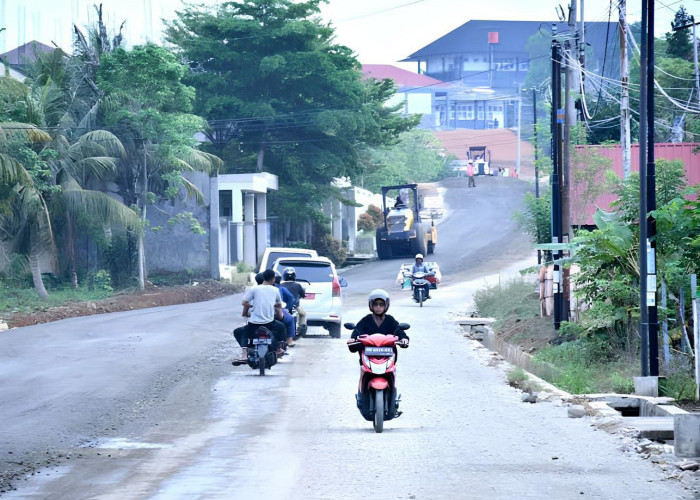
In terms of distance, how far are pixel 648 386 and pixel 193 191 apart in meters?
34.5

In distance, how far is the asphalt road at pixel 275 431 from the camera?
9680mm

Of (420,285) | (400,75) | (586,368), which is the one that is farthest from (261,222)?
(400,75)

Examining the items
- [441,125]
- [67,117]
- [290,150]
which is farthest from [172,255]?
[441,125]

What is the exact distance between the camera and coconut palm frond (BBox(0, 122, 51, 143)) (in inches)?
1428

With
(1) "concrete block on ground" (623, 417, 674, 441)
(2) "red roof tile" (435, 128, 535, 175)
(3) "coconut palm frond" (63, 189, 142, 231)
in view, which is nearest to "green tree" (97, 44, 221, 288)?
(3) "coconut palm frond" (63, 189, 142, 231)

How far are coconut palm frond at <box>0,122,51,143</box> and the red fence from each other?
19.0 m

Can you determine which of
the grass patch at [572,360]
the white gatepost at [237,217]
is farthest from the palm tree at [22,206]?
the white gatepost at [237,217]

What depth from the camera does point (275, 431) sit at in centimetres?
1322

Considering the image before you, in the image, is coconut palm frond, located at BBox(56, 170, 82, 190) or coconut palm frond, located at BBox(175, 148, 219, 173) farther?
coconut palm frond, located at BBox(175, 148, 219, 173)

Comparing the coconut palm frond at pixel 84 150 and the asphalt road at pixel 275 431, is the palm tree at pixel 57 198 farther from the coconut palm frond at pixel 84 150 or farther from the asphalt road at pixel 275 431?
the asphalt road at pixel 275 431

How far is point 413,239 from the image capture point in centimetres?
6638

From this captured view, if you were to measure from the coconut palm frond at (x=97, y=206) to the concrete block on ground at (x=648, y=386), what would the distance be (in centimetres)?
2790

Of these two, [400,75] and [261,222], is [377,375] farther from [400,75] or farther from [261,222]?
A: [400,75]

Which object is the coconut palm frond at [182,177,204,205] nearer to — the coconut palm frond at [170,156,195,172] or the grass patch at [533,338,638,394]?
the coconut palm frond at [170,156,195,172]
